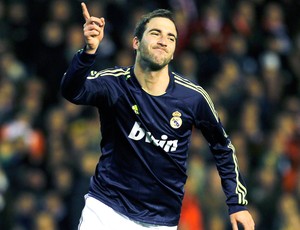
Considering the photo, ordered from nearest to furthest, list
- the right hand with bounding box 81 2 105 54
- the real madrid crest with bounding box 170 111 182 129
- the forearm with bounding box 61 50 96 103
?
1. the right hand with bounding box 81 2 105 54
2. the forearm with bounding box 61 50 96 103
3. the real madrid crest with bounding box 170 111 182 129

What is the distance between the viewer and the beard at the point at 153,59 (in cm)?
685

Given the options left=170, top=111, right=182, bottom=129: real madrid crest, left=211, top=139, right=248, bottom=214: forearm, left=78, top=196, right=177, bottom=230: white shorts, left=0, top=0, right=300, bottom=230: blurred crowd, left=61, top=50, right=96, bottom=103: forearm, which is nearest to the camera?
left=61, top=50, right=96, bottom=103: forearm

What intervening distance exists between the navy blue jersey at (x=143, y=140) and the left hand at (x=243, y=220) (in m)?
0.44

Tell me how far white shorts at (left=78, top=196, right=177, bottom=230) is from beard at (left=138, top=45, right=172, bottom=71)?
1.03 metres

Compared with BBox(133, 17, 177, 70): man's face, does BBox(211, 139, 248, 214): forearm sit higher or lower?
lower

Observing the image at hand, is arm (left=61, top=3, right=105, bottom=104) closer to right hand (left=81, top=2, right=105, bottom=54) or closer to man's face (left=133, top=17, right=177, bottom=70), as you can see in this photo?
right hand (left=81, top=2, right=105, bottom=54)

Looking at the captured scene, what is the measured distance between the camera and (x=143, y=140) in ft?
22.6

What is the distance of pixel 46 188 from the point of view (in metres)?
12.1

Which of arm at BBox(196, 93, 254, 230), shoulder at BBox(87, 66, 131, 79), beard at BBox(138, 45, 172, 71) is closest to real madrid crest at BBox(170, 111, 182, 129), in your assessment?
arm at BBox(196, 93, 254, 230)

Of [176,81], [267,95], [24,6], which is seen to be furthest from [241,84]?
[176,81]

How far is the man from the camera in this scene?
6875mm

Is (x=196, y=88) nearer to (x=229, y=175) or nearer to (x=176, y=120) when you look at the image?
(x=176, y=120)

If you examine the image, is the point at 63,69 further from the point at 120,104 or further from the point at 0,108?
the point at 120,104

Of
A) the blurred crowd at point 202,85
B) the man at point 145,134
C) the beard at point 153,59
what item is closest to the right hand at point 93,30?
the man at point 145,134
